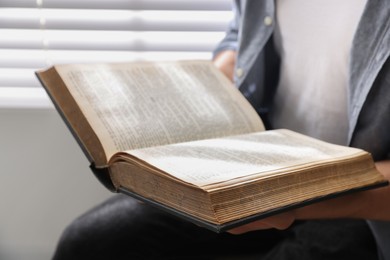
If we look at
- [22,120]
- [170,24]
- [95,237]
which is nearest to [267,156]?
[95,237]

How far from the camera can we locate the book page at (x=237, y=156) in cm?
51

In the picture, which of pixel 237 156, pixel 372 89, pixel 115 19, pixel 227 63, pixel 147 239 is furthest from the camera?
pixel 115 19

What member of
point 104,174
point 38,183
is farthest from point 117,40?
point 104,174

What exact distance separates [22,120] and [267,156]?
640 millimetres

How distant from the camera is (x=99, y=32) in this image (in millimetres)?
1061

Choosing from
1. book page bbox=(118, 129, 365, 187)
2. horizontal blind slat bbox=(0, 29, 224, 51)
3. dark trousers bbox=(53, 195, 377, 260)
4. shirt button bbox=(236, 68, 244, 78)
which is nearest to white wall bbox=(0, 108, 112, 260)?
horizontal blind slat bbox=(0, 29, 224, 51)

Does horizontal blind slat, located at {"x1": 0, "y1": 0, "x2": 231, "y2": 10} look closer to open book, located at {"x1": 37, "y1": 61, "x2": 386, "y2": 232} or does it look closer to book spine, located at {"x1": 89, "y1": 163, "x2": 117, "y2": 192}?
open book, located at {"x1": 37, "y1": 61, "x2": 386, "y2": 232}

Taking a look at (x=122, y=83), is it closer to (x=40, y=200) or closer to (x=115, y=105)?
(x=115, y=105)

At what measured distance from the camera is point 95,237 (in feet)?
2.69

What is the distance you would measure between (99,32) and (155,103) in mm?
401

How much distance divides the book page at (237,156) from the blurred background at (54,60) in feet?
1.43

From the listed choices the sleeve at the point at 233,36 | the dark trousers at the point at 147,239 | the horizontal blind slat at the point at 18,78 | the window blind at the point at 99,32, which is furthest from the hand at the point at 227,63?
the horizontal blind slat at the point at 18,78

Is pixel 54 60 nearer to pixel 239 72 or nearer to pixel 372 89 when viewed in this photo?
pixel 239 72

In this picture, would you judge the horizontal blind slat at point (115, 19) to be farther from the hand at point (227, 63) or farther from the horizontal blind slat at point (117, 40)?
the hand at point (227, 63)
